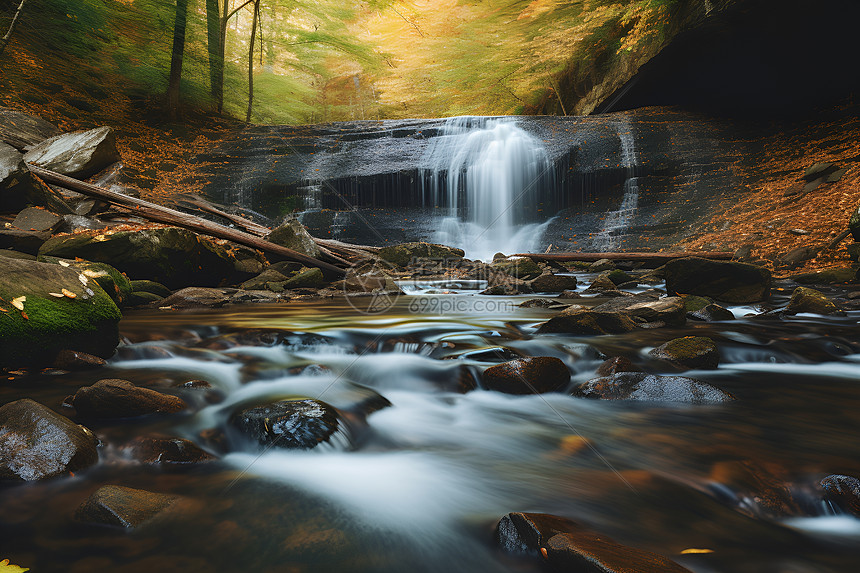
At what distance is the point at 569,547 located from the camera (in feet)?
4.32

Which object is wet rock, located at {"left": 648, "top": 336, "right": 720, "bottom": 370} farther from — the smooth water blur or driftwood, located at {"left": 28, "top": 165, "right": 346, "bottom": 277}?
driftwood, located at {"left": 28, "top": 165, "right": 346, "bottom": 277}

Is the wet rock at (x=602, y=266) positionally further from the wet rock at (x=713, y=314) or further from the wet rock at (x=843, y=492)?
the wet rock at (x=843, y=492)

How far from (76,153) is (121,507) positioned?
10677 millimetres

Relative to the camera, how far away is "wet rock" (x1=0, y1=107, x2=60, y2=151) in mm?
9680

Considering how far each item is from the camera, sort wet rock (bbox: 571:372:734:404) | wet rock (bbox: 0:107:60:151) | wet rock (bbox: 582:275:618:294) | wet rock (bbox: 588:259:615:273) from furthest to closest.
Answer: wet rock (bbox: 588:259:615:273)
wet rock (bbox: 0:107:60:151)
wet rock (bbox: 582:275:618:294)
wet rock (bbox: 571:372:734:404)

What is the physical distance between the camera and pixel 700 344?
352 centimetres

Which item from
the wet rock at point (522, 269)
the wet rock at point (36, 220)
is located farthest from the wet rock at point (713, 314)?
the wet rock at point (36, 220)

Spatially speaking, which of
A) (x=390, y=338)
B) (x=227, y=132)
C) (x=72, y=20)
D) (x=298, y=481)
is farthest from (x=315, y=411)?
(x=72, y=20)

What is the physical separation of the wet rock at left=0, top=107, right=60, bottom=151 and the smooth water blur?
9.58 m

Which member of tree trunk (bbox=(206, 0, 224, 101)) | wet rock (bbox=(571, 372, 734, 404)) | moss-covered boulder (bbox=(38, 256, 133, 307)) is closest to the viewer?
wet rock (bbox=(571, 372, 734, 404))

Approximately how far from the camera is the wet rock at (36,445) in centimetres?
172

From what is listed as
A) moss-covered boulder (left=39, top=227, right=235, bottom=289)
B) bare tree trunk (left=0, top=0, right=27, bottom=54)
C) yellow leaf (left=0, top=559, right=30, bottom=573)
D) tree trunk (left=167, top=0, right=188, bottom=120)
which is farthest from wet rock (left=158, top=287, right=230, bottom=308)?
tree trunk (left=167, top=0, right=188, bottom=120)

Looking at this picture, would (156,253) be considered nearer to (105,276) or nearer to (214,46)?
(105,276)

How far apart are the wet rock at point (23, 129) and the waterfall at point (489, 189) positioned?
10.3 metres
